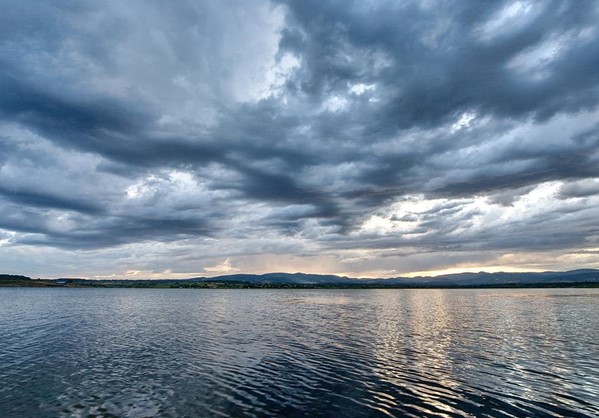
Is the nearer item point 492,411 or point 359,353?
point 492,411

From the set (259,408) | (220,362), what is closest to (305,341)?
(220,362)

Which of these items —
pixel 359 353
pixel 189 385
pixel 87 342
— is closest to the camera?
pixel 189 385

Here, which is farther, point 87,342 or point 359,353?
point 87,342

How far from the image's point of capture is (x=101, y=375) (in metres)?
38.1

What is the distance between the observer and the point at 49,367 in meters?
41.8

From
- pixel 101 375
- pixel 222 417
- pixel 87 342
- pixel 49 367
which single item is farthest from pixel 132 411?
pixel 87 342

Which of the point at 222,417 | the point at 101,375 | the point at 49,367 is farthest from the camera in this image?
the point at 49,367

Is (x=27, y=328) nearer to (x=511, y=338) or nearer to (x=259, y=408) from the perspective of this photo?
(x=259, y=408)

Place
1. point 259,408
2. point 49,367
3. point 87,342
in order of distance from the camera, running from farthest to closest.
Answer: point 87,342, point 49,367, point 259,408

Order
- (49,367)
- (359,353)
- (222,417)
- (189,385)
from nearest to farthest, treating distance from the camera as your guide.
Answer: (222,417) < (189,385) < (49,367) < (359,353)

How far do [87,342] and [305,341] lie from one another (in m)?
37.0

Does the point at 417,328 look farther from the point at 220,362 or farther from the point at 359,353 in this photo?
the point at 220,362

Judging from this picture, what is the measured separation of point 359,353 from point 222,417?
2791 cm

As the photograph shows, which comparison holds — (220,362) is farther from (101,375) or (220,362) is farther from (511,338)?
(511,338)
